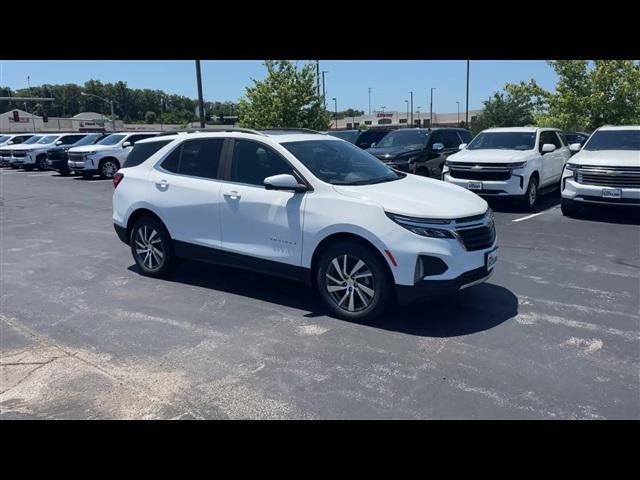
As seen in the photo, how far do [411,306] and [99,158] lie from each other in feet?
58.0

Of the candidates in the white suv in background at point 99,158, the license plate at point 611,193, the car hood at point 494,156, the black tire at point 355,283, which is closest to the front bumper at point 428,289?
the black tire at point 355,283

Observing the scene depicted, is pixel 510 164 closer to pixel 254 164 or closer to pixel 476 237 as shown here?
pixel 476 237

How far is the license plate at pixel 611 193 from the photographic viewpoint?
9.80 m

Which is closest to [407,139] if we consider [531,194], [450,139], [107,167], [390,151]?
[390,151]

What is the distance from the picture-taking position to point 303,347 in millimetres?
4621

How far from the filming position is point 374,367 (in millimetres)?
4203

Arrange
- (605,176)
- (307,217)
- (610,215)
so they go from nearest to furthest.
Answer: (307,217) < (605,176) < (610,215)

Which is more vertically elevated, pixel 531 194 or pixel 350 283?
pixel 350 283

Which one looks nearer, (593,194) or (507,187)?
(593,194)
